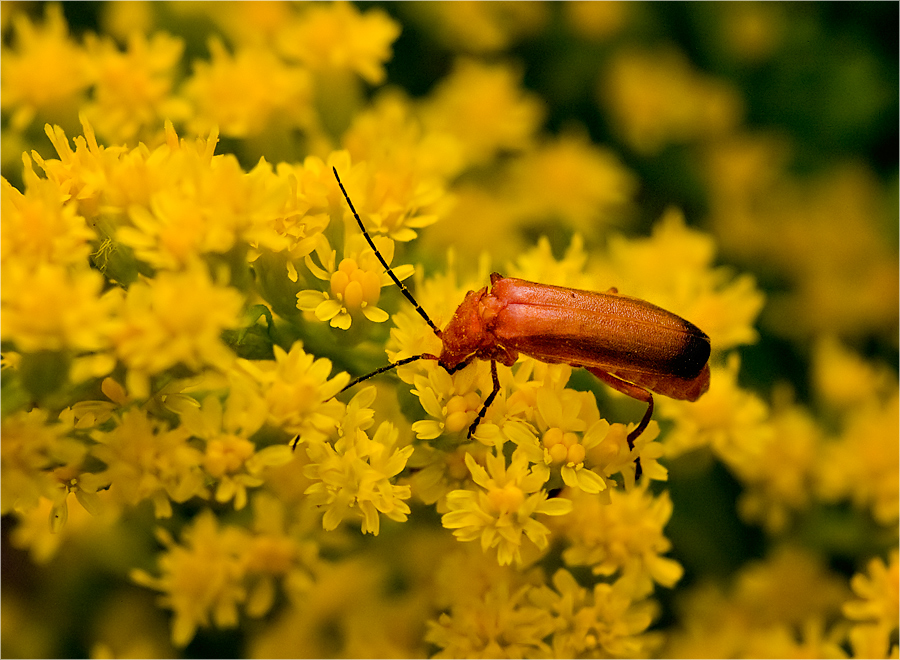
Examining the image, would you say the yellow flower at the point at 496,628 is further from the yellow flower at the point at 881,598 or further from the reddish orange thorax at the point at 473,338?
the yellow flower at the point at 881,598

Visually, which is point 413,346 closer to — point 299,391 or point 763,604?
point 299,391

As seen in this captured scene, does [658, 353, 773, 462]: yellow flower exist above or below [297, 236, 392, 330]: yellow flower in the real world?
below

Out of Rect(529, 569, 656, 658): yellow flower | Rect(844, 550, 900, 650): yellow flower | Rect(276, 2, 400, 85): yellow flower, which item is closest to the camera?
Rect(529, 569, 656, 658): yellow flower

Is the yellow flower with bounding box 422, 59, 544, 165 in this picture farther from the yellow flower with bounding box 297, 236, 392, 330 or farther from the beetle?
the yellow flower with bounding box 297, 236, 392, 330

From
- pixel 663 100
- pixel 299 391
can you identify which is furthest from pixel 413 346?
pixel 663 100

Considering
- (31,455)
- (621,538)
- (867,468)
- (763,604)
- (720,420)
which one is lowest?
(763,604)

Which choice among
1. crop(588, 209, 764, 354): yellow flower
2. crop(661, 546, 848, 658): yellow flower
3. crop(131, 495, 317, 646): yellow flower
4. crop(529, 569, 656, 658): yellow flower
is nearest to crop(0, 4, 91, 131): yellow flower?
crop(131, 495, 317, 646): yellow flower

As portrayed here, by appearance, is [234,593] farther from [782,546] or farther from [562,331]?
[782,546]

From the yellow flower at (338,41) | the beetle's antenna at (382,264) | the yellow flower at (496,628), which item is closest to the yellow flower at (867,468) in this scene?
the yellow flower at (496,628)
